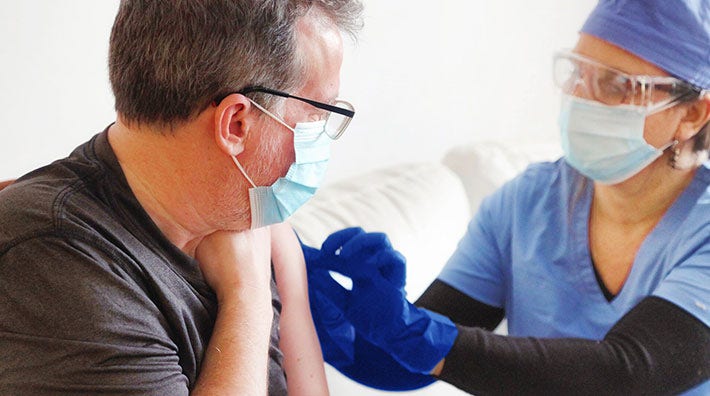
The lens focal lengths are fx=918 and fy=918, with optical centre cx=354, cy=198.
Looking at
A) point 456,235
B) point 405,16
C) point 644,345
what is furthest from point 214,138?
point 405,16

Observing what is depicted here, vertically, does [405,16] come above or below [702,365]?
above

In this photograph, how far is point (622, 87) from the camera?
1.71 metres

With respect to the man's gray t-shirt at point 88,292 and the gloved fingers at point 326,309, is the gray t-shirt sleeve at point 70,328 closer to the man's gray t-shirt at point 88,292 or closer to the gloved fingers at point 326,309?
the man's gray t-shirt at point 88,292

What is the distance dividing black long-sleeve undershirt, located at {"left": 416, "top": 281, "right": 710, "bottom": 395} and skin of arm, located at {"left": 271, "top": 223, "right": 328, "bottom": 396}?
228mm

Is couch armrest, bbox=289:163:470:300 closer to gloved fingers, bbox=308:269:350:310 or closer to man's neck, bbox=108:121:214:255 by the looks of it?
gloved fingers, bbox=308:269:350:310

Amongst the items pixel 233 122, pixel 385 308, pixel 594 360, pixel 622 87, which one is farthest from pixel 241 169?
pixel 622 87

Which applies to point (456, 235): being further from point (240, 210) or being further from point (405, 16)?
point (240, 210)

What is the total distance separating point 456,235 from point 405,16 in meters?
0.66

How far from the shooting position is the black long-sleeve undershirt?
1.55 meters

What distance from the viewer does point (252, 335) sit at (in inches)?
48.3

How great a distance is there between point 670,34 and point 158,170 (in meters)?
0.99

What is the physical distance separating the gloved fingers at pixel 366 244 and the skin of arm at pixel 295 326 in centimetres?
10

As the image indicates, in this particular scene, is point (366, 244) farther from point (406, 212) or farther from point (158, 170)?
point (406, 212)

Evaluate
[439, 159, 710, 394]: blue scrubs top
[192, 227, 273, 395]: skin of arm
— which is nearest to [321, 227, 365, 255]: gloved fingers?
[192, 227, 273, 395]: skin of arm
